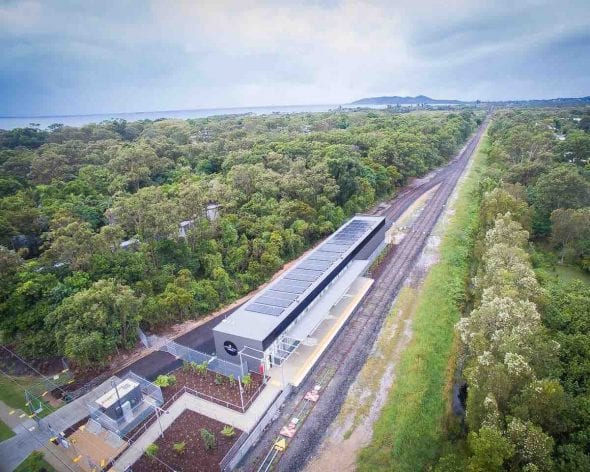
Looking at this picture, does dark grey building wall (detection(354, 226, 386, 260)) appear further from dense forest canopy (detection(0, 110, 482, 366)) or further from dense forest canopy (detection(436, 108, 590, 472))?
dense forest canopy (detection(436, 108, 590, 472))

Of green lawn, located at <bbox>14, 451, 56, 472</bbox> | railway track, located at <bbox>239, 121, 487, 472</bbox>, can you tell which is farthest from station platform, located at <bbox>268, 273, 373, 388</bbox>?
green lawn, located at <bbox>14, 451, 56, 472</bbox>

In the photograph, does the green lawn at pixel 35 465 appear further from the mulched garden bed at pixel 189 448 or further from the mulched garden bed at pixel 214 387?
the mulched garden bed at pixel 214 387

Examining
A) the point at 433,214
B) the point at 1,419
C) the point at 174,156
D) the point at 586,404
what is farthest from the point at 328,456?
the point at 174,156

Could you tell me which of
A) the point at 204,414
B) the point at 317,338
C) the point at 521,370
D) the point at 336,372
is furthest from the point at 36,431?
the point at 521,370

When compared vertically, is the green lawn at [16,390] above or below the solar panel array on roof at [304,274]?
below

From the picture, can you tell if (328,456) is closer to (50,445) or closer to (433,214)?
(50,445)

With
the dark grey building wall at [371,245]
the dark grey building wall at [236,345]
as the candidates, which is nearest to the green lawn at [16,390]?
the dark grey building wall at [236,345]

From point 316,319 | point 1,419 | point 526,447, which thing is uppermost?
point 526,447
